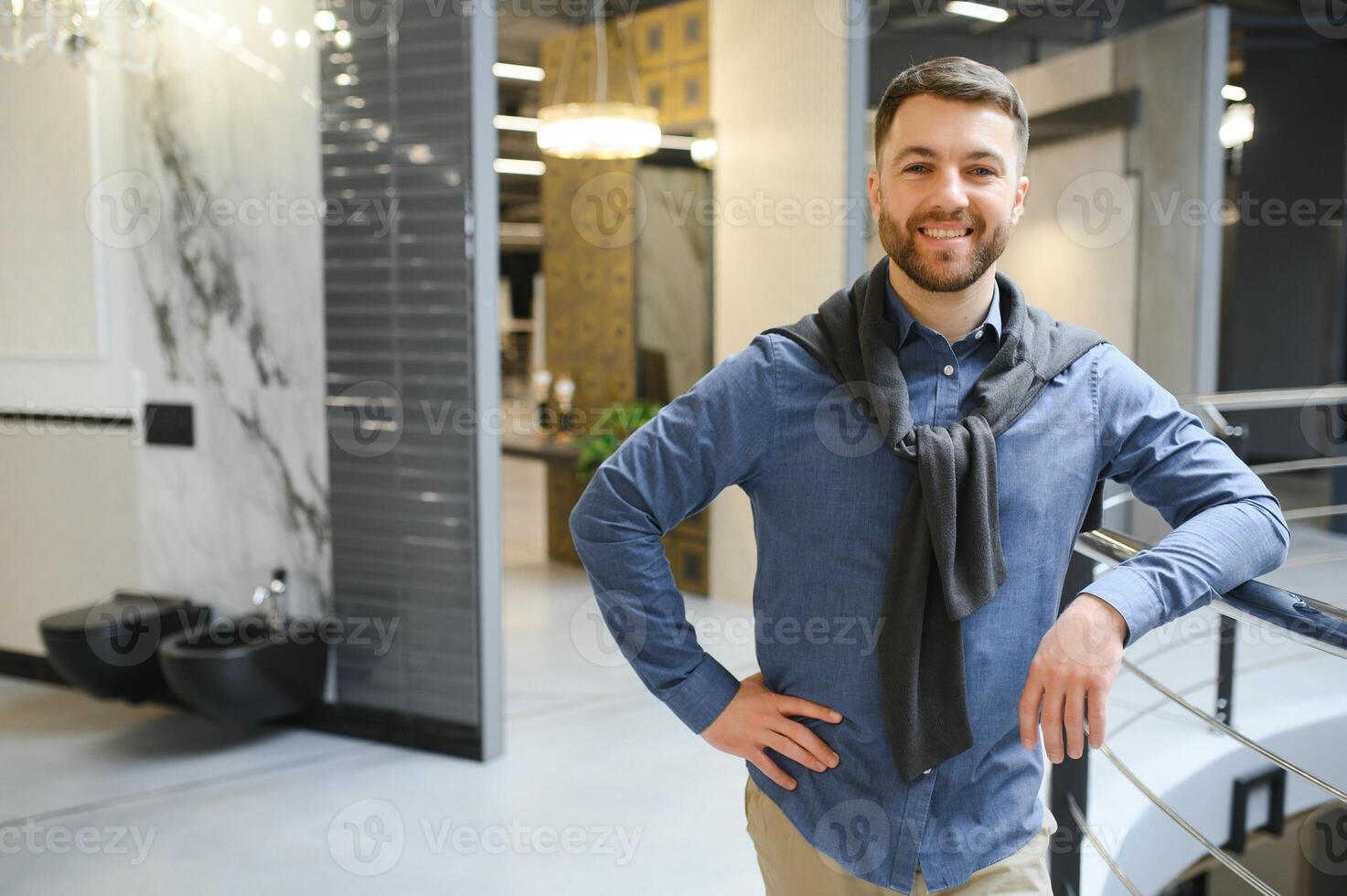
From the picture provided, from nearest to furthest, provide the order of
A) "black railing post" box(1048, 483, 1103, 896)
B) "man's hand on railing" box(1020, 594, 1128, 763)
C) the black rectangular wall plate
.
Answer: "man's hand on railing" box(1020, 594, 1128, 763)
"black railing post" box(1048, 483, 1103, 896)
the black rectangular wall plate

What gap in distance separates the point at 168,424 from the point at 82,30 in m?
1.28

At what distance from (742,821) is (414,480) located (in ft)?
4.75

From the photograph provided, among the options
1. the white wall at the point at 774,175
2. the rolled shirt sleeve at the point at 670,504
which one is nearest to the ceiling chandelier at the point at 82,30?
the white wall at the point at 774,175

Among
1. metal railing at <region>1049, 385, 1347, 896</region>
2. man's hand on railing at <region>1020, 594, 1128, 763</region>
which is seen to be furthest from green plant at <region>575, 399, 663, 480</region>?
man's hand on railing at <region>1020, 594, 1128, 763</region>

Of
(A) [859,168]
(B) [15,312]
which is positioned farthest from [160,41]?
(A) [859,168]

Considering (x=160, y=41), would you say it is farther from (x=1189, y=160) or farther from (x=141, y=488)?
(x=1189, y=160)

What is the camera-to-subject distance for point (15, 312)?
13.1ft

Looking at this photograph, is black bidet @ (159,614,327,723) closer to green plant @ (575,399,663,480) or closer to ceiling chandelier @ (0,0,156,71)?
ceiling chandelier @ (0,0,156,71)

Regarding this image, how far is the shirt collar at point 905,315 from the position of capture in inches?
57.0

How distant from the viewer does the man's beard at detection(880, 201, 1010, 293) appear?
1377 mm

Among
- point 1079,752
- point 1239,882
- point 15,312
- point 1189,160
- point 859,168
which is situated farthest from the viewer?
point 1189,160

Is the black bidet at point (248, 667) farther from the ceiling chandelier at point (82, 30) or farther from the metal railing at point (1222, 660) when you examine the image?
the metal railing at point (1222, 660)

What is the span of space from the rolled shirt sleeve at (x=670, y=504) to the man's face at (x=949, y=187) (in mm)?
220

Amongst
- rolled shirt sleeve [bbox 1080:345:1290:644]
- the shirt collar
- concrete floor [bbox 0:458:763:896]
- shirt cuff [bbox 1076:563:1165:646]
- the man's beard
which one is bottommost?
concrete floor [bbox 0:458:763:896]
